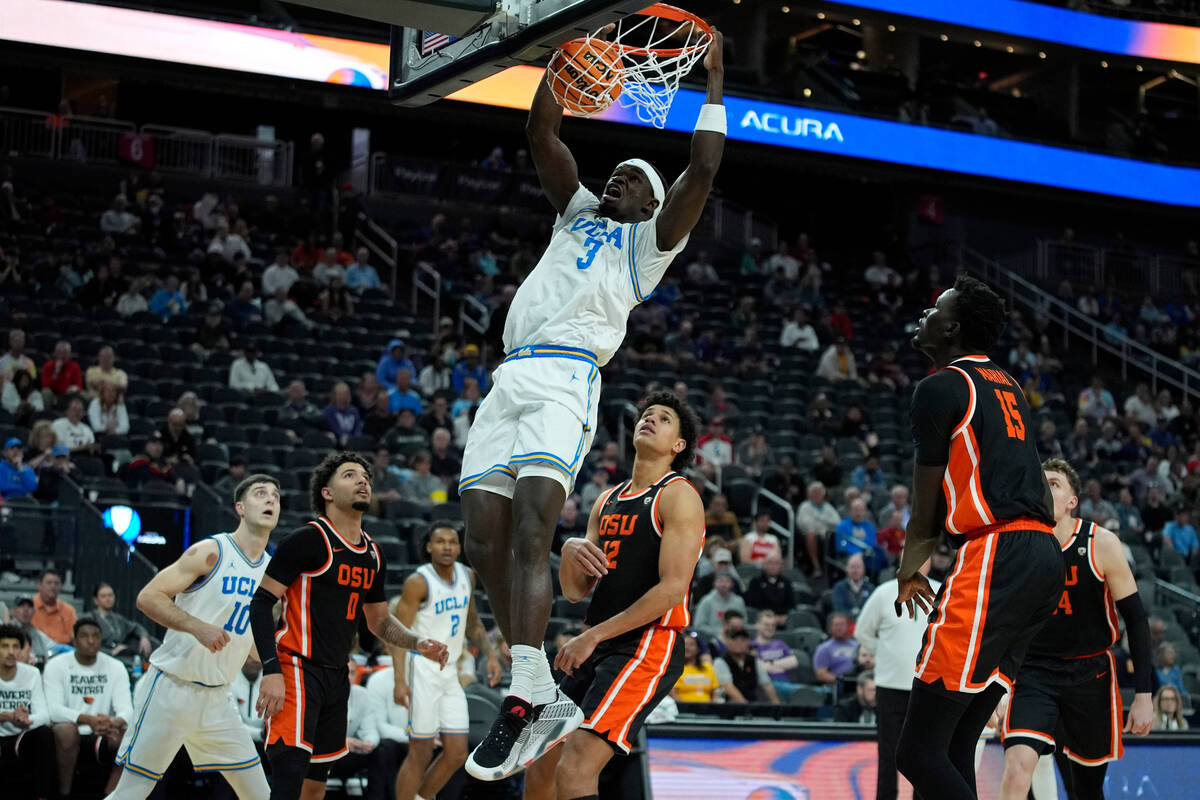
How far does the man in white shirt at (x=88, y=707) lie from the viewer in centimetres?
971

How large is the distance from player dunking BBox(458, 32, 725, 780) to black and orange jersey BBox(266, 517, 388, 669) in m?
1.98

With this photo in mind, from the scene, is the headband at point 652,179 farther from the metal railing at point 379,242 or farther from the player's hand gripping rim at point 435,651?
the metal railing at point 379,242

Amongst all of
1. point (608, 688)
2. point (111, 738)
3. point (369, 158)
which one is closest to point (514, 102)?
point (369, 158)

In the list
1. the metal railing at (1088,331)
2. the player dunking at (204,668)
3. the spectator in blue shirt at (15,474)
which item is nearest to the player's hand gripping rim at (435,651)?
the player dunking at (204,668)

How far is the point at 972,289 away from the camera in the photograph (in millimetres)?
5625

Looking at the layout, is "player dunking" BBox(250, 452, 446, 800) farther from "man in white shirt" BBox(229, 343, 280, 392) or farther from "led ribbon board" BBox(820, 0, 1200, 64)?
"led ribbon board" BBox(820, 0, 1200, 64)

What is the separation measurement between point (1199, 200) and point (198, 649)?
25886mm

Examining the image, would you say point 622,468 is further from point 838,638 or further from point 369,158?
point 369,158

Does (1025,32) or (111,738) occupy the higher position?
(1025,32)

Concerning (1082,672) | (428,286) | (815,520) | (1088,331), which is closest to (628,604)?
(1082,672)

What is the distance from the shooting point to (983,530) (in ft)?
17.7

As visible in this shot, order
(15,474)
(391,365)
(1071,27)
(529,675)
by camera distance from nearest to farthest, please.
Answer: (529,675) < (15,474) < (391,365) < (1071,27)

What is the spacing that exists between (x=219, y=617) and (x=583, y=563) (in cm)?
320

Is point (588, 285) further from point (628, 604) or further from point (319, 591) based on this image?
point (319, 591)
